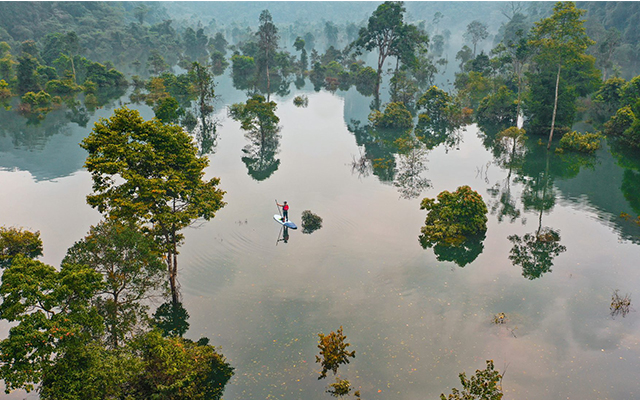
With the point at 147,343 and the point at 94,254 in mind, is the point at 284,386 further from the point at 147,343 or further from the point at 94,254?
the point at 94,254

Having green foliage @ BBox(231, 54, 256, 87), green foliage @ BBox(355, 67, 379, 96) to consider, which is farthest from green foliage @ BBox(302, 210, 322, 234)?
green foliage @ BBox(231, 54, 256, 87)

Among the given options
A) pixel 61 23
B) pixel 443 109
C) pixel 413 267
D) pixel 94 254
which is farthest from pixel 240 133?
pixel 61 23

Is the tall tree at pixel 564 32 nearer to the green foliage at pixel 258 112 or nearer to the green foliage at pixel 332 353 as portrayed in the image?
the green foliage at pixel 258 112

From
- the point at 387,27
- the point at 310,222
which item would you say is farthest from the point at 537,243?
the point at 387,27

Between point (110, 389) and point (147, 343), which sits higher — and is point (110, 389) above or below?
below

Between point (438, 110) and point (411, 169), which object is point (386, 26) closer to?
point (438, 110)

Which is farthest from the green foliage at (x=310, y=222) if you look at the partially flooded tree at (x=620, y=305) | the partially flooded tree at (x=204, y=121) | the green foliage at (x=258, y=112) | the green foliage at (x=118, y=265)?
the partially flooded tree at (x=204, y=121)
